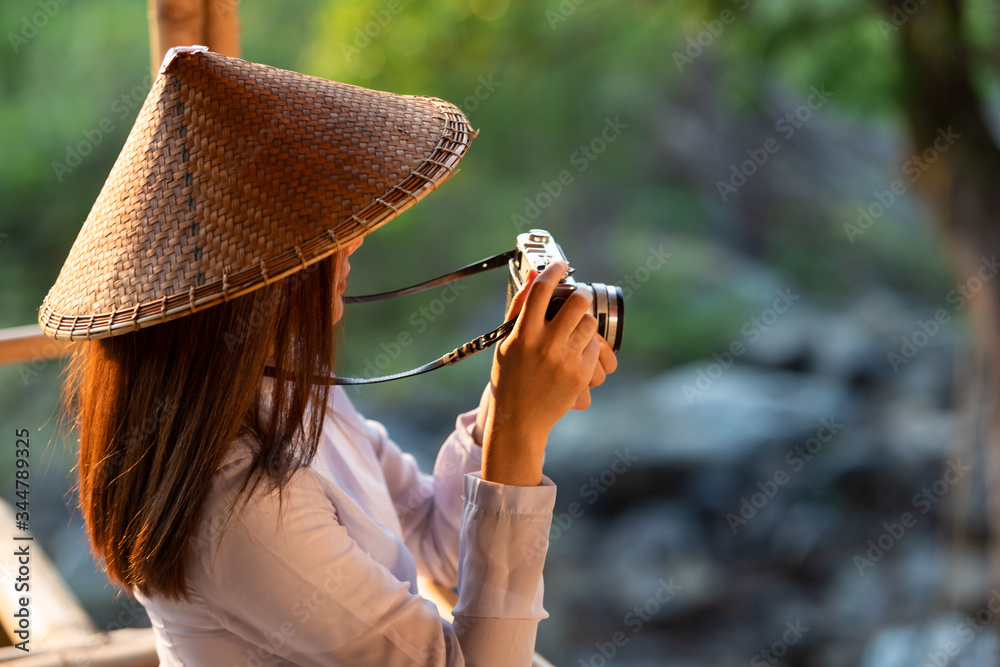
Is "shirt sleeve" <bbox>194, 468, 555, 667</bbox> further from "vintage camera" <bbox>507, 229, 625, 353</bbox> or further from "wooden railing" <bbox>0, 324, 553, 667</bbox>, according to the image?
"wooden railing" <bbox>0, 324, 553, 667</bbox>

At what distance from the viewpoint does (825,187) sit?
20.6ft

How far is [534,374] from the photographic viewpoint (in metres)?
0.73

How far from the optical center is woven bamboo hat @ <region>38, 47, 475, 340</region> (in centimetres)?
65

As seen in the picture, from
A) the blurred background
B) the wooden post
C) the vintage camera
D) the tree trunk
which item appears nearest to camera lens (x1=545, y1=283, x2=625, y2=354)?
the vintage camera

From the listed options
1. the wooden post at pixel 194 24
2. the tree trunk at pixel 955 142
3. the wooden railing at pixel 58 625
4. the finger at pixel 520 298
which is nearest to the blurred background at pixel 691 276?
the tree trunk at pixel 955 142

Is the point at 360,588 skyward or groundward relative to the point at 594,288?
groundward

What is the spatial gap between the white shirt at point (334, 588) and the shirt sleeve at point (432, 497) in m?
0.21

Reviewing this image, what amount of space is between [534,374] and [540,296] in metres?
0.07

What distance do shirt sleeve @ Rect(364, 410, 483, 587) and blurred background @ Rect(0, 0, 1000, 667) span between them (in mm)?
1620

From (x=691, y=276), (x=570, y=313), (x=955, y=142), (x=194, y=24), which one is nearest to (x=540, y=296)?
(x=570, y=313)

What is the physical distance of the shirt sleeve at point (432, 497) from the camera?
3.45 ft

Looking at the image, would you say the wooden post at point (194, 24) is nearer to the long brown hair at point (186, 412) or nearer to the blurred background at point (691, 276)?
the long brown hair at point (186, 412)

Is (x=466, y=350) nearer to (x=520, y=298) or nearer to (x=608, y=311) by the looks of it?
(x=520, y=298)


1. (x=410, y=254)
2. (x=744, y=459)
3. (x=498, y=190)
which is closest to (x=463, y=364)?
(x=410, y=254)
